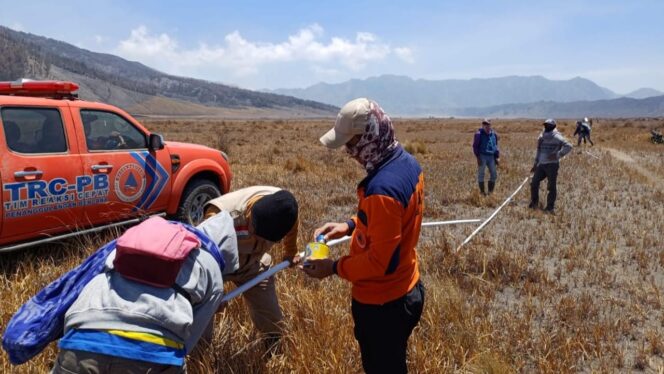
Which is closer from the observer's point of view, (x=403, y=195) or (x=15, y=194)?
(x=403, y=195)

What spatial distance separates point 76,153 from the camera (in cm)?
495

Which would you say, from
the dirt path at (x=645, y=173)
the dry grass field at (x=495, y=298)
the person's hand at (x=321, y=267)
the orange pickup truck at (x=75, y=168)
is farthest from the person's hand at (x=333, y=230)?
the dirt path at (x=645, y=173)

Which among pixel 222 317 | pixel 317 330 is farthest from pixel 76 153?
pixel 317 330

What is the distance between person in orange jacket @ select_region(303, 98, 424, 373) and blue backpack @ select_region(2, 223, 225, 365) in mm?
734

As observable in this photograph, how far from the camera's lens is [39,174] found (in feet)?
14.9

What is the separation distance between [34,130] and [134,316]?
12.6 ft

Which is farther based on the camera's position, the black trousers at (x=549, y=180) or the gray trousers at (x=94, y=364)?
the black trousers at (x=549, y=180)

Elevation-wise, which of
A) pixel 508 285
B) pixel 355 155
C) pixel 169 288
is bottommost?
pixel 508 285

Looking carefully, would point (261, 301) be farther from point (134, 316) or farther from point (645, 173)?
point (645, 173)

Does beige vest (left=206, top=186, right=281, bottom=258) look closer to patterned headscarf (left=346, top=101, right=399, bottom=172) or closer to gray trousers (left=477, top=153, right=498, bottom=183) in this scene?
patterned headscarf (left=346, top=101, right=399, bottom=172)

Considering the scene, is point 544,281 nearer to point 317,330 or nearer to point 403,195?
point 317,330

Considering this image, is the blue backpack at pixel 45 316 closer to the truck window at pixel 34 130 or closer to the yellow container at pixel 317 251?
the yellow container at pixel 317 251

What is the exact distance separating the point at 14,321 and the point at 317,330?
192 centimetres

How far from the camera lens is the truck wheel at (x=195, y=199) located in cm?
614
